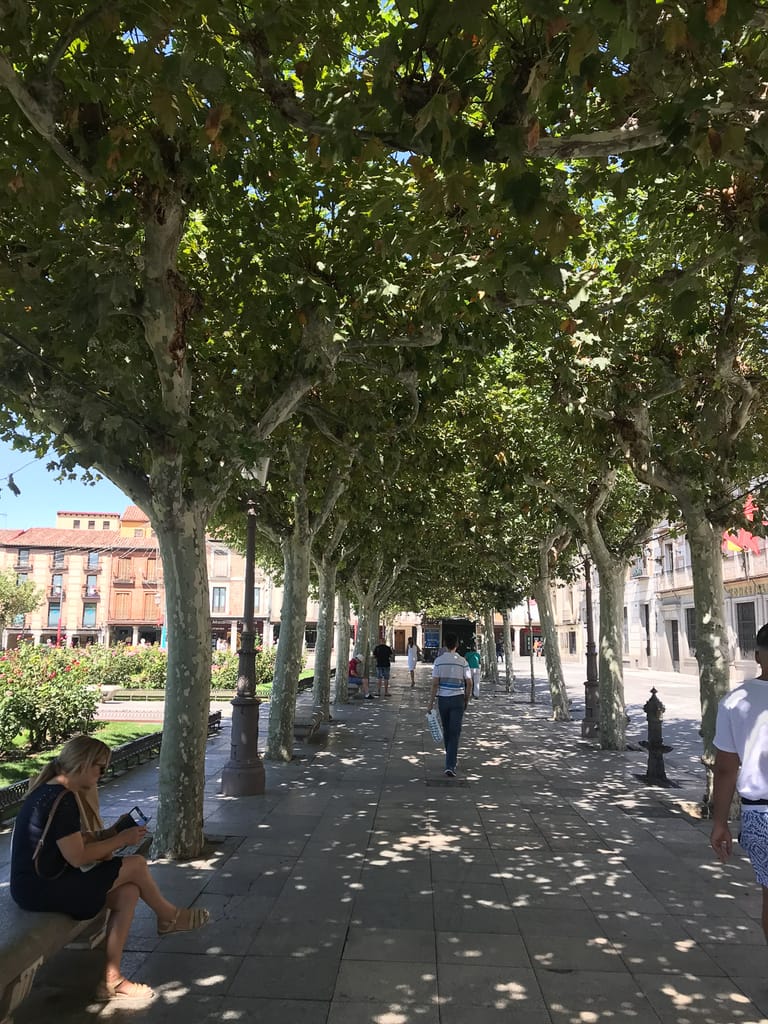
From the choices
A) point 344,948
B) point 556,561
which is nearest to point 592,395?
point 344,948

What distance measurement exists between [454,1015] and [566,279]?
222 inches

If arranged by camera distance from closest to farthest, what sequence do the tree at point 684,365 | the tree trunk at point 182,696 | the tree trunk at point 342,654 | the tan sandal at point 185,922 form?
the tan sandal at point 185,922, the tree trunk at point 182,696, the tree at point 684,365, the tree trunk at point 342,654

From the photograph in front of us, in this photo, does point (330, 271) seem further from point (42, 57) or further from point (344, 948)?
point (344, 948)

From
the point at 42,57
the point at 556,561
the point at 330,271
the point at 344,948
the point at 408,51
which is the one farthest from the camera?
the point at 556,561

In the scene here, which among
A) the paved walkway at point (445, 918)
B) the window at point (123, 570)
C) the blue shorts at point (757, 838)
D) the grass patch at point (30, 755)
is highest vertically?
the window at point (123, 570)

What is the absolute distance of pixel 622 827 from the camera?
741 cm

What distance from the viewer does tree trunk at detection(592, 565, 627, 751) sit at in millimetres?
11922

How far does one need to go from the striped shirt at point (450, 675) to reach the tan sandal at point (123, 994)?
6.32m

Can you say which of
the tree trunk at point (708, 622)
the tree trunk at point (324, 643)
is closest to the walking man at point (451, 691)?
the tree trunk at point (708, 622)

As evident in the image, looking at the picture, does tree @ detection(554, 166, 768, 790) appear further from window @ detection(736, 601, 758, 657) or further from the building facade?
the building facade

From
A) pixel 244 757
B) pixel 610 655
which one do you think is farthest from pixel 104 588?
pixel 244 757

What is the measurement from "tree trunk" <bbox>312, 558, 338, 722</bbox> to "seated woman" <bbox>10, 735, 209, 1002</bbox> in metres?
11.2

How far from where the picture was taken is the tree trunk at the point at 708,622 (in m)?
7.81

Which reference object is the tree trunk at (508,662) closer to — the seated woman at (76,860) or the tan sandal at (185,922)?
the tan sandal at (185,922)
